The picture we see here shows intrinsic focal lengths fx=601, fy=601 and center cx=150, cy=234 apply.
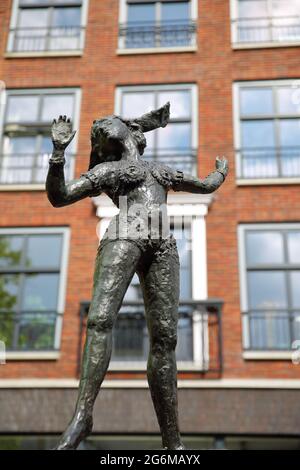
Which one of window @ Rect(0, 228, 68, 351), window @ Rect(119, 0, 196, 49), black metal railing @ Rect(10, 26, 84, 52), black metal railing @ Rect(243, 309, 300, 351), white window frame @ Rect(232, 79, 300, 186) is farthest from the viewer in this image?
black metal railing @ Rect(10, 26, 84, 52)

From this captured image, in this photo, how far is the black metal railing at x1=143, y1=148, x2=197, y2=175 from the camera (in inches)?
481

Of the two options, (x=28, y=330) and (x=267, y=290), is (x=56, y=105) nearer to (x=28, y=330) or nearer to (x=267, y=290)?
(x=28, y=330)

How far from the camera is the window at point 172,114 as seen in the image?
12367 mm

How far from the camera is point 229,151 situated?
1220 centimetres

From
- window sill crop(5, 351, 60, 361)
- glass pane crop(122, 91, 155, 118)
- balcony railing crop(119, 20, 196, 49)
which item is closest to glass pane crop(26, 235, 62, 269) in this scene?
window sill crop(5, 351, 60, 361)

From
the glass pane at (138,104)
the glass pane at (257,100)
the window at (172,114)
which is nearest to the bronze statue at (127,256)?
the window at (172,114)

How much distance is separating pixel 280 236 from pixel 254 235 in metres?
0.50

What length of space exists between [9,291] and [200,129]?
16.7 feet

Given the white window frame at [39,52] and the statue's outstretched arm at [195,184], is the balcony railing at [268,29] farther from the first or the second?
the statue's outstretched arm at [195,184]

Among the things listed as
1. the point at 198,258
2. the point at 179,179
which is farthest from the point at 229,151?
the point at 179,179

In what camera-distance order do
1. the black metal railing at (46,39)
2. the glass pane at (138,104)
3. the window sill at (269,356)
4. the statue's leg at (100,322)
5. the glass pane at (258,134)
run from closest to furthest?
the statue's leg at (100,322)
the window sill at (269,356)
the glass pane at (258,134)
the glass pane at (138,104)
the black metal railing at (46,39)

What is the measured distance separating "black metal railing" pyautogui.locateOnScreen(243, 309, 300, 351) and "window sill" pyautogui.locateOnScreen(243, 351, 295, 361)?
84mm

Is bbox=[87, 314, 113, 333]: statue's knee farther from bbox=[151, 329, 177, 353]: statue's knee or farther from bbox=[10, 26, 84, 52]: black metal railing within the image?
bbox=[10, 26, 84, 52]: black metal railing

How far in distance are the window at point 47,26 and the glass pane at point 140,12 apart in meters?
1.07
